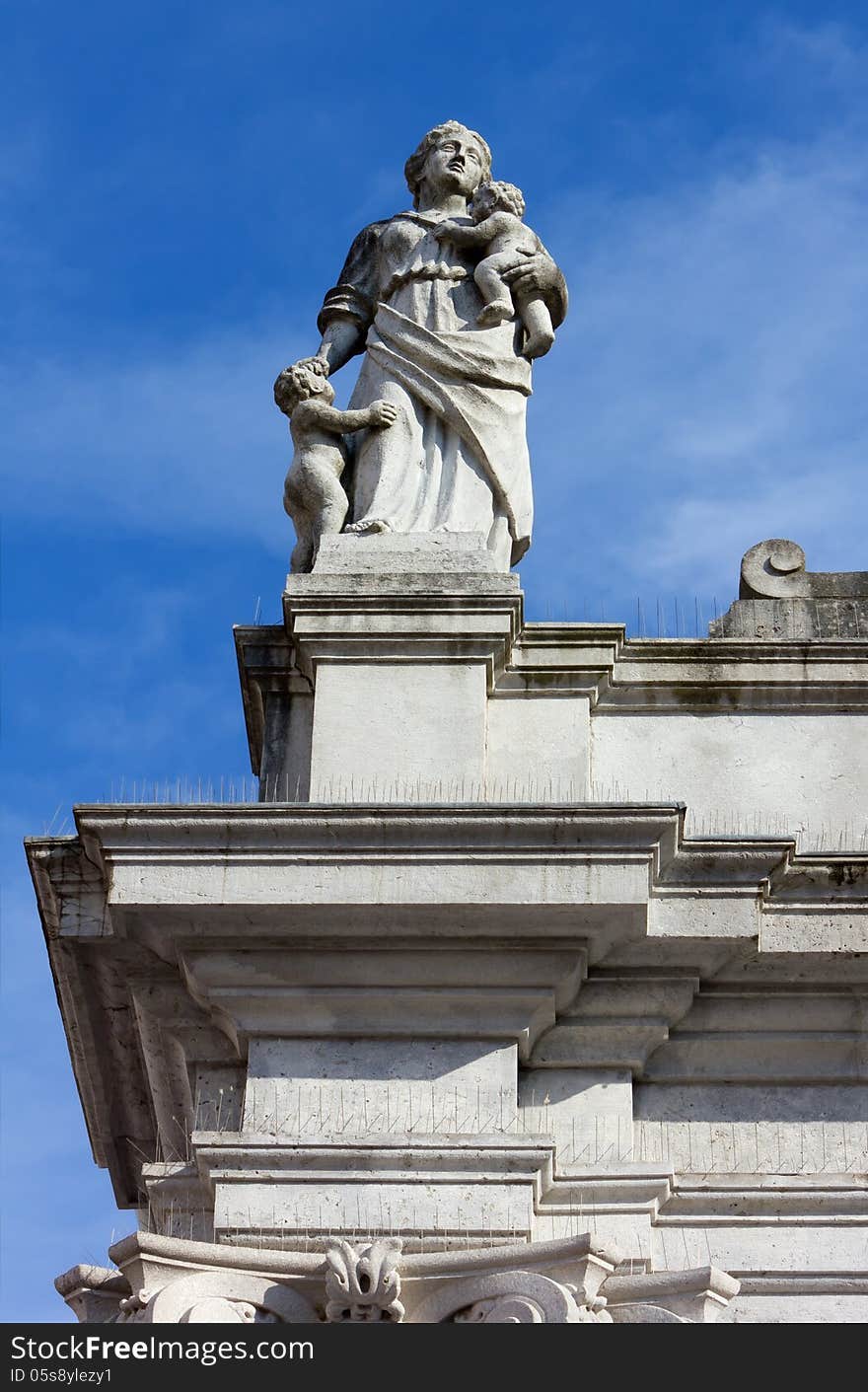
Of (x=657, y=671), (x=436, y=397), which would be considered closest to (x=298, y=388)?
(x=436, y=397)

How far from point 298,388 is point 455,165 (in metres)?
2.15

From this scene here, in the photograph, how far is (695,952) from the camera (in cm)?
1182

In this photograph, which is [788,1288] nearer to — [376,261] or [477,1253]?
[477,1253]

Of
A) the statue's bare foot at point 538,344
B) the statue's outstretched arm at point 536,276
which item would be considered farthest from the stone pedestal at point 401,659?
the statue's outstretched arm at point 536,276

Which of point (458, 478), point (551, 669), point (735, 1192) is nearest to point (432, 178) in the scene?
point (458, 478)

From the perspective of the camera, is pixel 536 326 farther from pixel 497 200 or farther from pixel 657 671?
pixel 657 671

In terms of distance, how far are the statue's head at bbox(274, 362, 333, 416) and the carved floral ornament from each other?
16.8 ft

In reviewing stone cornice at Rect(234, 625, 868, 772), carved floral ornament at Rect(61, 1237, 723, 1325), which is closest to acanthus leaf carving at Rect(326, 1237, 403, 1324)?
carved floral ornament at Rect(61, 1237, 723, 1325)

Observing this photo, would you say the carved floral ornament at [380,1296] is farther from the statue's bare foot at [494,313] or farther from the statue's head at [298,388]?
the statue's bare foot at [494,313]

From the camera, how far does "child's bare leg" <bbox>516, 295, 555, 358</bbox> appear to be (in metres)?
14.6

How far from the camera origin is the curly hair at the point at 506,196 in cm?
1509

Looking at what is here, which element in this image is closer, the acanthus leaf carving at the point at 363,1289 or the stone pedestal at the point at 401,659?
the acanthus leaf carving at the point at 363,1289

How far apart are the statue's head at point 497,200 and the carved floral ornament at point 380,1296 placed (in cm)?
660

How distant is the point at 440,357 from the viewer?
14.3 metres
